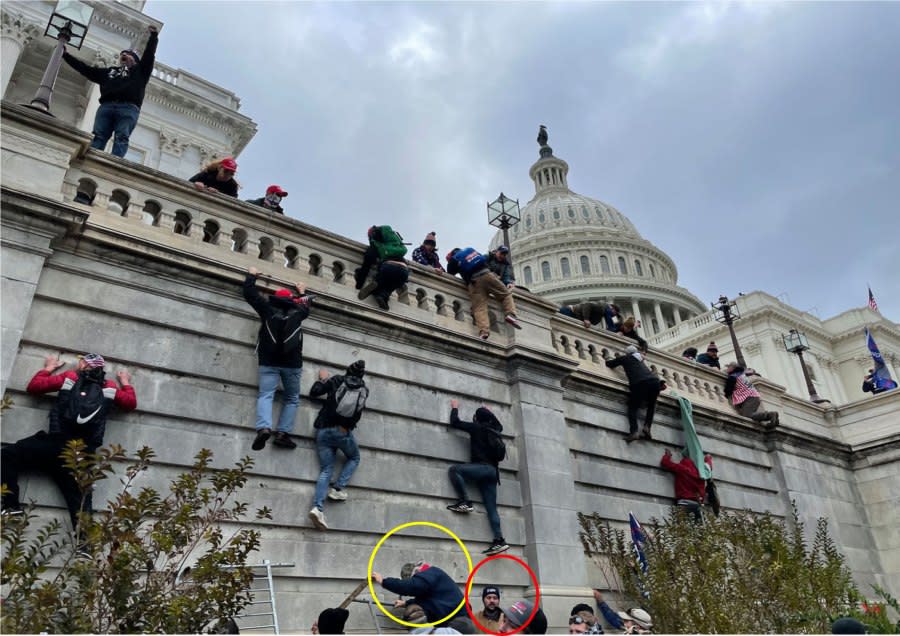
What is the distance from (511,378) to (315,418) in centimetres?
416

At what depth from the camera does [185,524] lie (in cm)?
645

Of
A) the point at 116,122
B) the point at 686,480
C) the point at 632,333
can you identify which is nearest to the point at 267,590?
the point at 116,122

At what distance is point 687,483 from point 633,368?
104 inches

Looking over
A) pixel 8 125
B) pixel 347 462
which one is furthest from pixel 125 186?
pixel 347 462

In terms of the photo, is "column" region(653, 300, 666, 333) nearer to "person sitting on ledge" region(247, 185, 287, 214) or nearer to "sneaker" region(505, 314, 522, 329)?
"sneaker" region(505, 314, 522, 329)

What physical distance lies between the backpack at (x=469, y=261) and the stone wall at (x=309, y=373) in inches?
13.8

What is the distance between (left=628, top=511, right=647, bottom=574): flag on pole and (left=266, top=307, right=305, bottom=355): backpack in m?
6.83

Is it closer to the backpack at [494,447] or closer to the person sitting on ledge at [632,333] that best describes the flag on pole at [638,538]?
the backpack at [494,447]

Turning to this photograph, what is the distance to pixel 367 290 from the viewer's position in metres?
12.4

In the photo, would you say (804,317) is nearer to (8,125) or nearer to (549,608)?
(549,608)

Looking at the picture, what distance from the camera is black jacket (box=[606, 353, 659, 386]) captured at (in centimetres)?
1570

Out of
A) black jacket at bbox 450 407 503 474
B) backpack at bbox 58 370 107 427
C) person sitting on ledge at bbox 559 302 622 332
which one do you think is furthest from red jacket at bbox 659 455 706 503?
backpack at bbox 58 370 107 427

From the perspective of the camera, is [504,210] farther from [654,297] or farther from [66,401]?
[654,297]

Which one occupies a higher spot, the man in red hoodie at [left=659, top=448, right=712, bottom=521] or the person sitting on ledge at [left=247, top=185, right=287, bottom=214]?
the person sitting on ledge at [left=247, top=185, right=287, bottom=214]
